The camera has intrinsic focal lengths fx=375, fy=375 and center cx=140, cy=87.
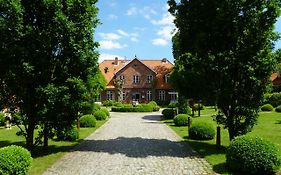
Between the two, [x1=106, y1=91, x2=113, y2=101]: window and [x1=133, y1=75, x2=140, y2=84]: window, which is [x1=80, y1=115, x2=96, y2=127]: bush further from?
[x1=133, y1=75, x2=140, y2=84]: window

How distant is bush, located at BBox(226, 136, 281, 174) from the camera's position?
1237 centimetres

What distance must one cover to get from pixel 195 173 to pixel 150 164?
2072mm

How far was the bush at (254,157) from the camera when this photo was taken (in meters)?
12.4

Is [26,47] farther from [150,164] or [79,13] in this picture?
[150,164]

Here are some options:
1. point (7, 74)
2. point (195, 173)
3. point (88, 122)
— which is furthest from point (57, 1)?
point (88, 122)

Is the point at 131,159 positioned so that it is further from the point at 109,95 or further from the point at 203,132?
the point at 109,95

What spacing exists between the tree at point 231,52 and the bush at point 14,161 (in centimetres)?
958

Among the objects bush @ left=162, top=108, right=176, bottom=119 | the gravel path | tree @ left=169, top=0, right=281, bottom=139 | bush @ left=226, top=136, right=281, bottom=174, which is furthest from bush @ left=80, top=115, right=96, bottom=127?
bush @ left=226, top=136, right=281, bottom=174

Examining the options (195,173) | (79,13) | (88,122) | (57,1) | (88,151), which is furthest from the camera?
(88,122)

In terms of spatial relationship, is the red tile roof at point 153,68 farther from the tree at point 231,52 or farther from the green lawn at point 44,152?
the tree at point 231,52

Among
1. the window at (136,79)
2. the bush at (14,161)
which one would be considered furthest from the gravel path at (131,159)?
the window at (136,79)

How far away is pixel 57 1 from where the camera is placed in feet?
50.6

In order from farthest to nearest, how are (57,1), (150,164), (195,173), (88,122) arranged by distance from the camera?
(88,122)
(57,1)
(150,164)
(195,173)

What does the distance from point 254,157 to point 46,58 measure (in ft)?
A: 30.5
